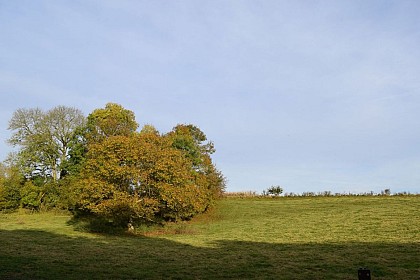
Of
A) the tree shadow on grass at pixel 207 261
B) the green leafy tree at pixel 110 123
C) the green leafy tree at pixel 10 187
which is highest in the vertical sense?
the green leafy tree at pixel 110 123

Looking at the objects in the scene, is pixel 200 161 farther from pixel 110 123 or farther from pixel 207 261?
pixel 207 261

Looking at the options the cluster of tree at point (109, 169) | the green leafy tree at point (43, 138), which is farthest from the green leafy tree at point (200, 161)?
the green leafy tree at point (43, 138)

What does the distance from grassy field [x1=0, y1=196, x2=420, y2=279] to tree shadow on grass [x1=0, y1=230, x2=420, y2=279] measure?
0.16ft

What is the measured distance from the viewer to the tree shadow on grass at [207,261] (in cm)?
1852

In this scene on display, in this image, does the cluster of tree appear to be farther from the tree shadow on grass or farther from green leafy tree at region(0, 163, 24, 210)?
the tree shadow on grass

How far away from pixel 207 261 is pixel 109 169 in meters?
21.4

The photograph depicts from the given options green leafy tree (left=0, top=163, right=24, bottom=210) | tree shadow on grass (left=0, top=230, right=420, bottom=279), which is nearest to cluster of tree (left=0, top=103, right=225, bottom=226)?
green leafy tree (left=0, top=163, right=24, bottom=210)

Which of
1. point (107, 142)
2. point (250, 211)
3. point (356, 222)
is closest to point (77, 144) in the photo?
point (107, 142)

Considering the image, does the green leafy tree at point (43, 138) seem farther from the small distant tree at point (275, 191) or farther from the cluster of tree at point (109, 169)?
the small distant tree at point (275, 191)

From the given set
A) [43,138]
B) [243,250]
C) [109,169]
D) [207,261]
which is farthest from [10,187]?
[207,261]

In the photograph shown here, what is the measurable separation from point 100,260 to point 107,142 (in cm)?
2187

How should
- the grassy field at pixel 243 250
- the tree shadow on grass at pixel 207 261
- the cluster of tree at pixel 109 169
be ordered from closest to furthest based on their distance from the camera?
the tree shadow on grass at pixel 207 261, the grassy field at pixel 243 250, the cluster of tree at pixel 109 169

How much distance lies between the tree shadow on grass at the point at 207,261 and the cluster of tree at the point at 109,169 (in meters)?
10.7

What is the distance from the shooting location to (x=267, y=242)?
32.4 meters
